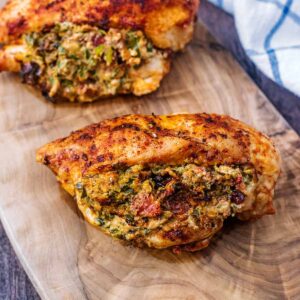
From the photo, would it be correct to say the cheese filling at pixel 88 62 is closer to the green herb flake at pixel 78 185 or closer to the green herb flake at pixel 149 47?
the green herb flake at pixel 149 47

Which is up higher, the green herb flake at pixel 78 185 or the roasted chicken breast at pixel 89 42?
the roasted chicken breast at pixel 89 42

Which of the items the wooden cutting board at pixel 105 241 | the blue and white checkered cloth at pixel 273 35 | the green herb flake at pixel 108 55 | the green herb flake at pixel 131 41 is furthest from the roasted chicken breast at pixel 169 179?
the blue and white checkered cloth at pixel 273 35

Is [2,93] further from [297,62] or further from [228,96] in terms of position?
[297,62]

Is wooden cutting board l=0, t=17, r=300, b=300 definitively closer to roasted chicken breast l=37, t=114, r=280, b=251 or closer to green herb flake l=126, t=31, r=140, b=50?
roasted chicken breast l=37, t=114, r=280, b=251

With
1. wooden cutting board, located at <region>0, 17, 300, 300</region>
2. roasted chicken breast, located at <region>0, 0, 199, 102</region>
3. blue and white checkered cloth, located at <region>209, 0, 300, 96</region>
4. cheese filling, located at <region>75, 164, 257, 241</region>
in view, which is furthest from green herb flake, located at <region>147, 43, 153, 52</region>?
cheese filling, located at <region>75, 164, 257, 241</region>

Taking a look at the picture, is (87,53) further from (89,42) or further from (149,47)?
(149,47)

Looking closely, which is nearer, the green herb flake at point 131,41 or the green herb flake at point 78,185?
the green herb flake at point 78,185
